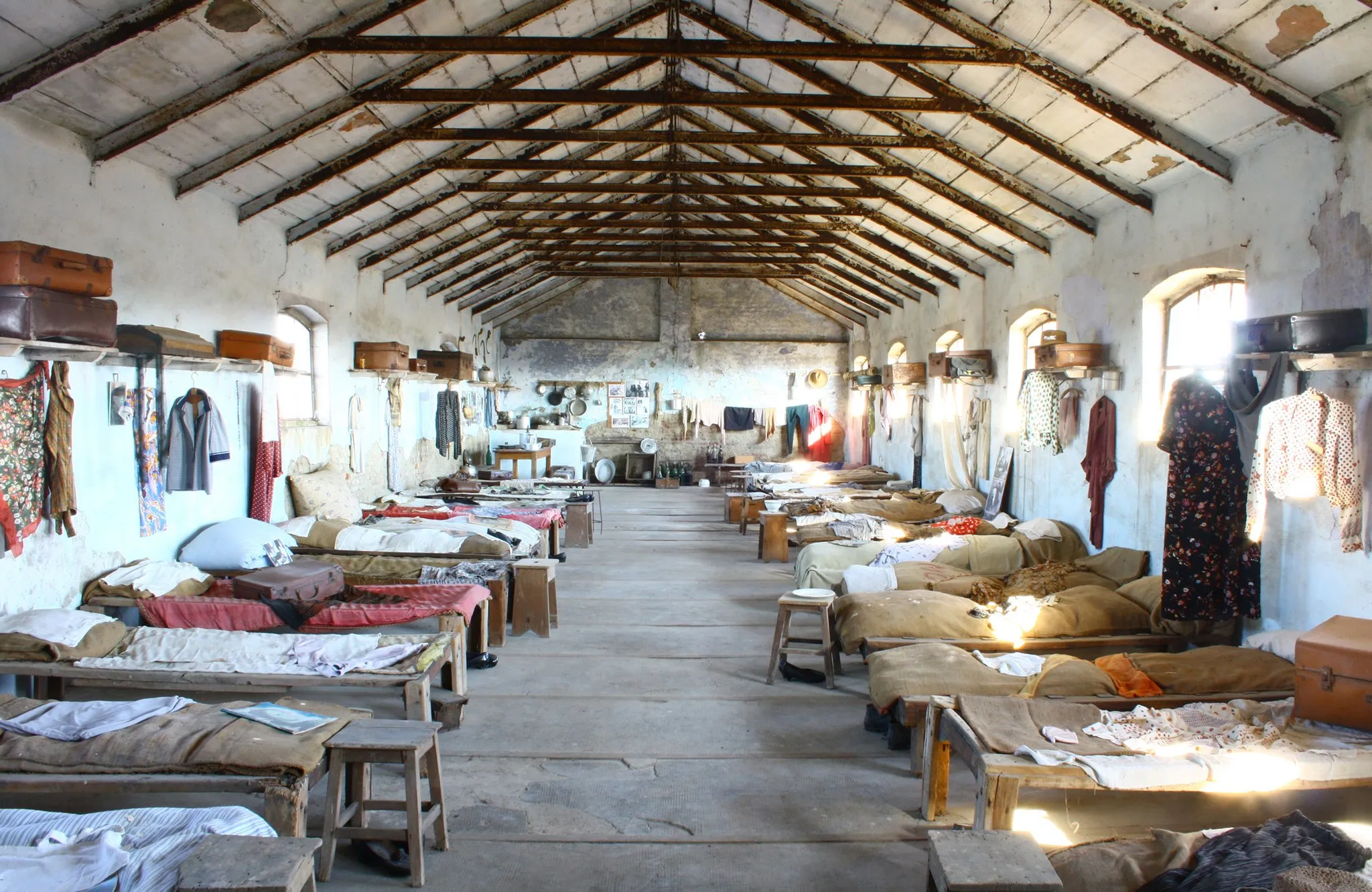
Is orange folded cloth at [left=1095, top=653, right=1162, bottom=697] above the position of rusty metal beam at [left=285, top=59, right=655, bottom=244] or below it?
below

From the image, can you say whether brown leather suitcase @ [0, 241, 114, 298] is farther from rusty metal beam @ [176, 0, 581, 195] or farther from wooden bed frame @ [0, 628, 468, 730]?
wooden bed frame @ [0, 628, 468, 730]

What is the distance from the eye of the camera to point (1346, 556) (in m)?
4.44

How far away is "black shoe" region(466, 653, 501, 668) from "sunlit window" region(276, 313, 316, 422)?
368cm

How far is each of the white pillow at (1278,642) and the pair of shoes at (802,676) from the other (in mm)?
2565

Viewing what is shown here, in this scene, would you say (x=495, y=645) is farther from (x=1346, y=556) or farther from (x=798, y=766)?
(x=1346, y=556)

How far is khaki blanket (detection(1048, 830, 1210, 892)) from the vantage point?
2.69 m

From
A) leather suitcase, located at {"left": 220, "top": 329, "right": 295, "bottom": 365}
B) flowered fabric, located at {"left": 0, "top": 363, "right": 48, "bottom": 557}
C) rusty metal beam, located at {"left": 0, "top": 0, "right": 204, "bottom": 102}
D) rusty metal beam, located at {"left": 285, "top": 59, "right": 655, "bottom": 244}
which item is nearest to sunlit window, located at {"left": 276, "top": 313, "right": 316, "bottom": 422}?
rusty metal beam, located at {"left": 285, "top": 59, "right": 655, "bottom": 244}

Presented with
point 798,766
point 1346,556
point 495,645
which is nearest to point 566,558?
point 495,645

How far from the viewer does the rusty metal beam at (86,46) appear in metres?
4.36

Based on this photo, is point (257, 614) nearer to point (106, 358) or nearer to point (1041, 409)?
point (106, 358)

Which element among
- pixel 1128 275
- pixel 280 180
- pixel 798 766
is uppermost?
pixel 280 180

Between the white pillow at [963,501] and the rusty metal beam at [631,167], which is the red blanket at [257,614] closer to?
the rusty metal beam at [631,167]

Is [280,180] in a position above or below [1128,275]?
above

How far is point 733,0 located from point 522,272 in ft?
28.5
